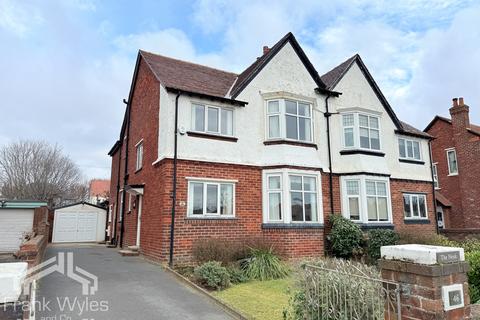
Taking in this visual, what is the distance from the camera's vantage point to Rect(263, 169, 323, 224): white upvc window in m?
13.7

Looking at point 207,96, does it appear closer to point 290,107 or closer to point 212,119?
point 212,119

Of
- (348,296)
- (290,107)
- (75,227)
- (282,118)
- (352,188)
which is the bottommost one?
(348,296)

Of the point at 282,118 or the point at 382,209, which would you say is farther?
the point at 382,209

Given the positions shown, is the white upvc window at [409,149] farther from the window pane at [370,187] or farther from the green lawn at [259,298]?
the green lawn at [259,298]

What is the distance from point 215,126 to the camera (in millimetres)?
13680

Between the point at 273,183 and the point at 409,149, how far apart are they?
931cm

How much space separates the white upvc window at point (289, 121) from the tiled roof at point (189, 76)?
88.6 inches

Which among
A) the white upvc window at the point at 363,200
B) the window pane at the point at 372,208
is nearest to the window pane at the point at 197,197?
the white upvc window at the point at 363,200

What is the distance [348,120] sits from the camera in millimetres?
16359

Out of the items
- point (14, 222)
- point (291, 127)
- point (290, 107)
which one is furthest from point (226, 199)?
point (14, 222)

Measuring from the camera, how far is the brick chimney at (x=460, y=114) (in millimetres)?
23719

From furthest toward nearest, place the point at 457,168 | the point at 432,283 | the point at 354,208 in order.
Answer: the point at 457,168 → the point at 354,208 → the point at 432,283

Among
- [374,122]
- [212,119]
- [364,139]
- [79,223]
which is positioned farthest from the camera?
[79,223]

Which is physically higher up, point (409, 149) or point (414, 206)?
point (409, 149)
